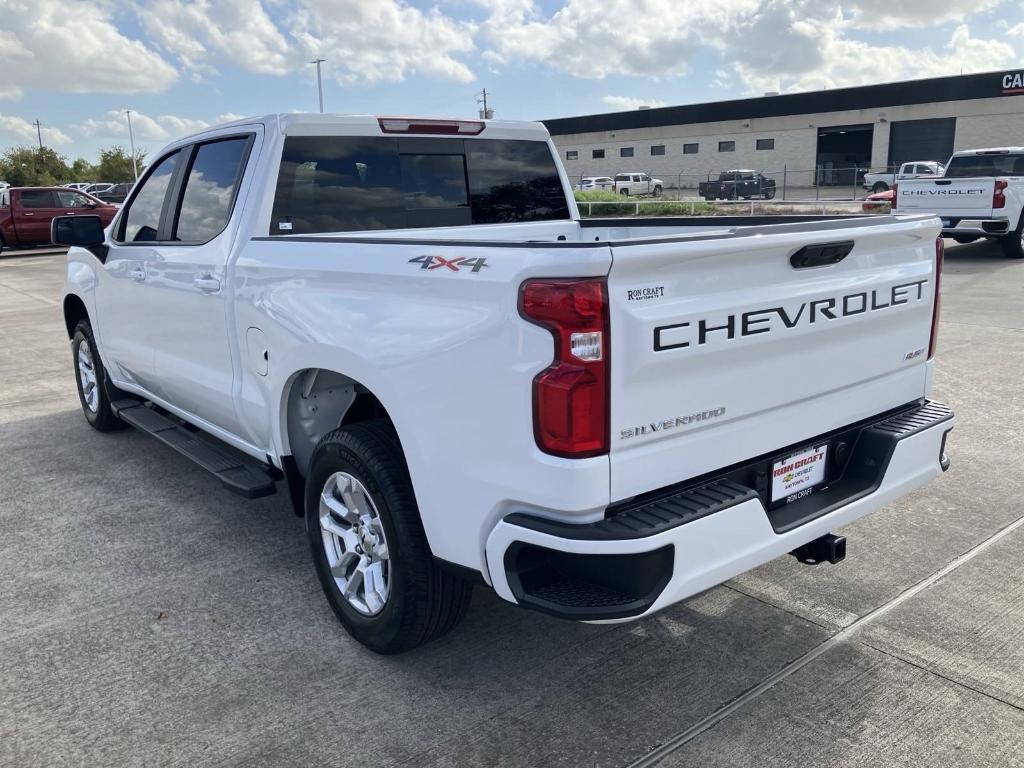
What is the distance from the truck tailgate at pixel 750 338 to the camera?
2.51 meters

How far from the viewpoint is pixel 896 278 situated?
335 cm

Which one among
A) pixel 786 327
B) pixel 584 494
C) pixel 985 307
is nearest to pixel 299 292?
pixel 584 494

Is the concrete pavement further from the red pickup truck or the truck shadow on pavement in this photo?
the red pickup truck

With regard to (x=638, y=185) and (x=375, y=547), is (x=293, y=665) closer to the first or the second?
(x=375, y=547)

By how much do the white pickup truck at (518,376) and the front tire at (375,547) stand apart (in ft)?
0.04

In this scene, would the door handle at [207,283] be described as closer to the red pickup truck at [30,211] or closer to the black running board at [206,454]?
the black running board at [206,454]

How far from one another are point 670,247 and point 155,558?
310cm

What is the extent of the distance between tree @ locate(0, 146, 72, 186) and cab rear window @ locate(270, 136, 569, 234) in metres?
74.8

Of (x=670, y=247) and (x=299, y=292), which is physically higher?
(x=670, y=247)

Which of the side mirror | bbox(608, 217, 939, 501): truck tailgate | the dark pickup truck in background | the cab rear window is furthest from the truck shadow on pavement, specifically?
the dark pickup truck in background

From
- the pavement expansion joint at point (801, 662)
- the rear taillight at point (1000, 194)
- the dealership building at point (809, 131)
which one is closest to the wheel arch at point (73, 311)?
the pavement expansion joint at point (801, 662)

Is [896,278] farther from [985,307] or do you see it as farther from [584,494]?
[985,307]

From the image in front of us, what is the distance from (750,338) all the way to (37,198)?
26.3 m

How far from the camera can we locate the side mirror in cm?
541
